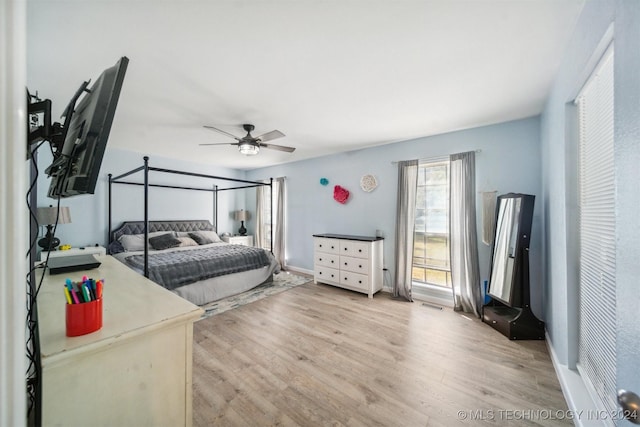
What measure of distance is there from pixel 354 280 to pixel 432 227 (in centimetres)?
144

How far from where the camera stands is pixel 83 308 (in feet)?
2.83

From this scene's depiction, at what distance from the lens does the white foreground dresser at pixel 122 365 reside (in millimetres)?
791

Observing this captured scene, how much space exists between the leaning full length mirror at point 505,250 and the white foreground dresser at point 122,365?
3.00 meters

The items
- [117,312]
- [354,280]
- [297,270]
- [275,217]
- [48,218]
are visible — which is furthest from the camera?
[275,217]

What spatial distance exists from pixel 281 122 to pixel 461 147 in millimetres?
2429

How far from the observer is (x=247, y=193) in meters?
6.33

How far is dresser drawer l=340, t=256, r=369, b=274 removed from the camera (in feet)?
12.4

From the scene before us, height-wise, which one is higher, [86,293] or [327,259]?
[86,293]

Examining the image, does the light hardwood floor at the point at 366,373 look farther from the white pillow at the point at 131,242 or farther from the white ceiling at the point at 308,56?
the white ceiling at the point at 308,56

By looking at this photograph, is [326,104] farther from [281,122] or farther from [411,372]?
[411,372]

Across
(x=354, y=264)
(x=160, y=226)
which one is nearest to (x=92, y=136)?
(x=354, y=264)

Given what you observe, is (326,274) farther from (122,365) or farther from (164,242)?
(122,365)

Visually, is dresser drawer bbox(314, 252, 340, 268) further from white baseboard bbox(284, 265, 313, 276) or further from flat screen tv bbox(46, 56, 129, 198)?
flat screen tv bbox(46, 56, 129, 198)

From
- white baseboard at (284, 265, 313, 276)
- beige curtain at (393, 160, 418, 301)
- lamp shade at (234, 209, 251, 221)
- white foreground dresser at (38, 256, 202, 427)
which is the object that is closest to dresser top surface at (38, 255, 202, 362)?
white foreground dresser at (38, 256, 202, 427)
